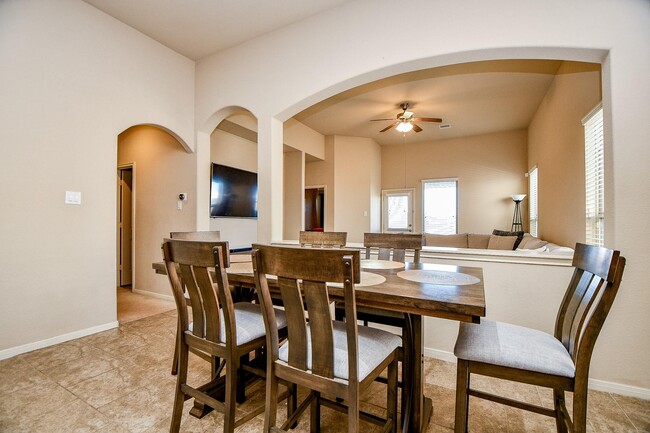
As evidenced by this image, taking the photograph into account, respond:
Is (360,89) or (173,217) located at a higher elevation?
(360,89)

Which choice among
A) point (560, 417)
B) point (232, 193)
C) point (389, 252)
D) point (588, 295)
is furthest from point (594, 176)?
point (232, 193)

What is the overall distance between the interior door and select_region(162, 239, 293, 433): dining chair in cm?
401

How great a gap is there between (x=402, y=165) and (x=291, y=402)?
672 centimetres

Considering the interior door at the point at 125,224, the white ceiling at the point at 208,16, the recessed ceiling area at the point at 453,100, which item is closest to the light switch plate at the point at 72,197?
the white ceiling at the point at 208,16

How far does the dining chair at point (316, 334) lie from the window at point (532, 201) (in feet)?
17.9

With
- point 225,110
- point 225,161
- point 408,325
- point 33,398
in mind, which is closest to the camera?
point 408,325

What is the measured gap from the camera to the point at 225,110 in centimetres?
368

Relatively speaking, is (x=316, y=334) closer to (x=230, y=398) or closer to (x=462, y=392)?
(x=230, y=398)

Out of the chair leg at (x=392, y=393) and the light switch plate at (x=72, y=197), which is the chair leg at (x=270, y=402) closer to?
the chair leg at (x=392, y=393)

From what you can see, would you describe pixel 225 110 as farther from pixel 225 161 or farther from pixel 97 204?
pixel 97 204

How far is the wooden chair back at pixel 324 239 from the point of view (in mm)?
2402

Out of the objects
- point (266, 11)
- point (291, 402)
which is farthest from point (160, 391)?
point (266, 11)

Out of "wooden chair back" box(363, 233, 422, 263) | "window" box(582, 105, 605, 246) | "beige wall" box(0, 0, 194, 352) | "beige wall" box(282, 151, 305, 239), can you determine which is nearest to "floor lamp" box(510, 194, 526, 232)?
"window" box(582, 105, 605, 246)

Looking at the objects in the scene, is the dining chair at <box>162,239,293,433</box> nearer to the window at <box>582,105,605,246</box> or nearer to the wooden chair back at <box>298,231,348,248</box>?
the wooden chair back at <box>298,231,348,248</box>
